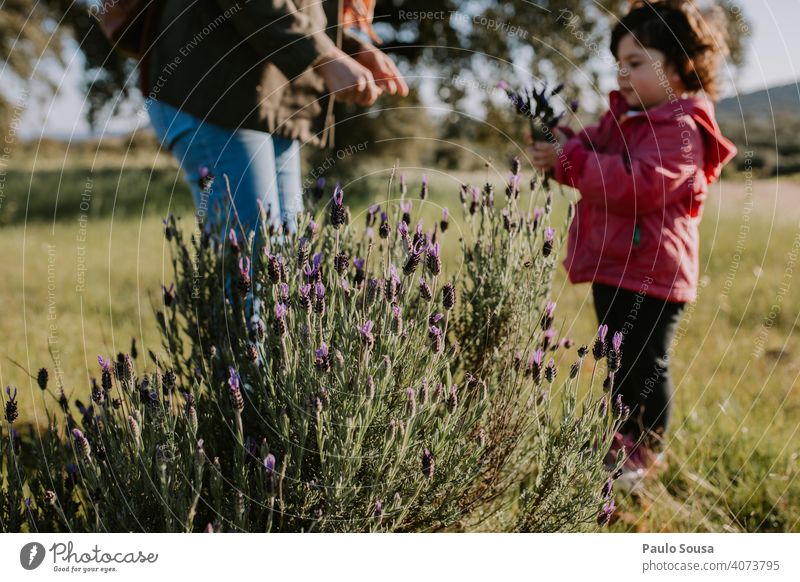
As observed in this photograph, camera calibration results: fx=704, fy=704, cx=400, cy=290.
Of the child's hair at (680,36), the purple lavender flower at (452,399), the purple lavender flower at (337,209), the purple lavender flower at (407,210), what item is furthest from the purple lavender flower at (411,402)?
the child's hair at (680,36)

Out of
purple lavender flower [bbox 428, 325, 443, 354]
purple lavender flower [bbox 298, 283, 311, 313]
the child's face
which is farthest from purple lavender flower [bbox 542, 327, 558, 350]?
the child's face

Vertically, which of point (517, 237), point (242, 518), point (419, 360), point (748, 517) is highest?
point (517, 237)

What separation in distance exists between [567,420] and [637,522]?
79cm

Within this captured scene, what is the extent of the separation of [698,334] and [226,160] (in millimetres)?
3306

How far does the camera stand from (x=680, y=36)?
2611 mm

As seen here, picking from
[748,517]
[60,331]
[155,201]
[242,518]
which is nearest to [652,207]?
[748,517]

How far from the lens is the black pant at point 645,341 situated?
2609mm

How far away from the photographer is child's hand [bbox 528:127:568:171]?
7.75 ft

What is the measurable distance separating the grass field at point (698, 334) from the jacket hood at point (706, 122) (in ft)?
2.18

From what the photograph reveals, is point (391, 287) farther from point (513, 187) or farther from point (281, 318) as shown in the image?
point (513, 187)

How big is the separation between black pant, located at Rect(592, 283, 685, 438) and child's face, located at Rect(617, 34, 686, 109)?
2.38 ft

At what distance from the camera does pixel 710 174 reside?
262 cm

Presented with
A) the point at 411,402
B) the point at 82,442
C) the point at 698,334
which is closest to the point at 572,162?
the point at 411,402
